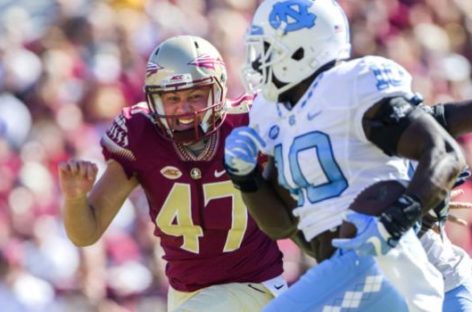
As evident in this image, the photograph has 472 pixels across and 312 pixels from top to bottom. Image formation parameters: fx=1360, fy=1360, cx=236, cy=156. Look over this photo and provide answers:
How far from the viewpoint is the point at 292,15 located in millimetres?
4199

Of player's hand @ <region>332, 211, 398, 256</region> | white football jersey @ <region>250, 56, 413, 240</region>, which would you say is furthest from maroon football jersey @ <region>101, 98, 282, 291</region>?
player's hand @ <region>332, 211, 398, 256</region>

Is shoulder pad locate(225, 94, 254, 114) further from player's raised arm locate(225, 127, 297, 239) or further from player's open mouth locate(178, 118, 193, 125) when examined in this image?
player's raised arm locate(225, 127, 297, 239)

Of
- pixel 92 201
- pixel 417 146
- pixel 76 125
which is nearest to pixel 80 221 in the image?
pixel 92 201

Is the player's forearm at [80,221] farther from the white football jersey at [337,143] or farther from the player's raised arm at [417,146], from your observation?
the player's raised arm at [417,146]

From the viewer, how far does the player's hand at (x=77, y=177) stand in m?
4.67

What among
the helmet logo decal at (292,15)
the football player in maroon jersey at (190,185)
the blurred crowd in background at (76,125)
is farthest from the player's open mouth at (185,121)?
the blurred crowd in background at (76,125)

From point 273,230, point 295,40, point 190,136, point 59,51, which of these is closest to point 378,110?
point 295,40

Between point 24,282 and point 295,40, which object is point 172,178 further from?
point 24,282

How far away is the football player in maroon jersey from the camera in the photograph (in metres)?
4.89

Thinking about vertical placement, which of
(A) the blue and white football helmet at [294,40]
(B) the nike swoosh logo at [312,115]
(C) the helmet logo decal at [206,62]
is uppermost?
(A) the blue and white football helmet at [294,40]

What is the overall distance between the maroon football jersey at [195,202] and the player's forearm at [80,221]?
0.22 metres

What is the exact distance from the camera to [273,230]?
441cm

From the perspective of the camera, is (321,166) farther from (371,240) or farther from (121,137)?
(121,137)

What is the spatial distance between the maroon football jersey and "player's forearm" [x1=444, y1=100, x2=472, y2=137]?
86cm
